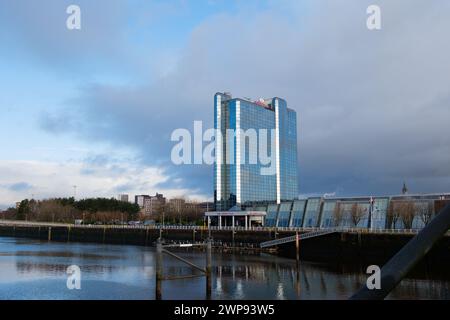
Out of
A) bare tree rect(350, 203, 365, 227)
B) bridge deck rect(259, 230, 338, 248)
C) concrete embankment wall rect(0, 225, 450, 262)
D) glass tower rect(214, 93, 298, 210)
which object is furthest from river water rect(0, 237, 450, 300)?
glass tower rect(214, 93, 298, 210)

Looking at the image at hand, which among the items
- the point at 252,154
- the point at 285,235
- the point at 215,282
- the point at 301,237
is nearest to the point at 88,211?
the point at 252,154

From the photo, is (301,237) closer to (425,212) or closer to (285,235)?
(285,235)

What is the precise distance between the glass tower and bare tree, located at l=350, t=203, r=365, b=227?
185ft

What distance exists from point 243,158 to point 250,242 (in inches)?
2787

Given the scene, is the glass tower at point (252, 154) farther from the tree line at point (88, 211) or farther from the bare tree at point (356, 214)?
the bare tree at point (356, 214)

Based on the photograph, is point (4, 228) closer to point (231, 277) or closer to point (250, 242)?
point (250, 242)

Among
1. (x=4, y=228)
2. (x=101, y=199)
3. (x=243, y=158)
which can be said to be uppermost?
(x=243, y=158)

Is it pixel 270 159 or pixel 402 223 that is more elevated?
pixel 270 159

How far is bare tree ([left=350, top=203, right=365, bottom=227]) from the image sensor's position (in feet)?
294

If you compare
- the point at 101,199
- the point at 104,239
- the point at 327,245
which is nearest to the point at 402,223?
the point at 327,245

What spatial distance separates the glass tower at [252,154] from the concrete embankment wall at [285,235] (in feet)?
157

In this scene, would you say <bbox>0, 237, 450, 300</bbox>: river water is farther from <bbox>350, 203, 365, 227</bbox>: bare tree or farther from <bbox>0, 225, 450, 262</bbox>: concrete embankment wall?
<bbox>350, 203, 365, 227</bbox>: bare tree
